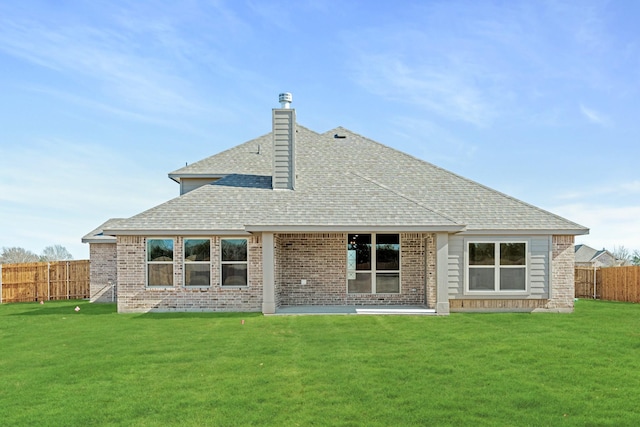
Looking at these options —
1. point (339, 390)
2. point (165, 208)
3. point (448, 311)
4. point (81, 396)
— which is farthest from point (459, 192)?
point (81, 396)

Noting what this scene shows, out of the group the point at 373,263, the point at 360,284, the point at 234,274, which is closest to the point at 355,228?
the point at 373,263

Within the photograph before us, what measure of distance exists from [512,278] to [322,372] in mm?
9579

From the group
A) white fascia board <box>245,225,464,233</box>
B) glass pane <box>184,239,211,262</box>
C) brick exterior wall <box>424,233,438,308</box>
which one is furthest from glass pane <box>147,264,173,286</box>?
brick exterior wall <box>424,233,438,308</box>

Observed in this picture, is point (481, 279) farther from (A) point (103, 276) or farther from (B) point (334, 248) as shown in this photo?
(A) point (103, 276)

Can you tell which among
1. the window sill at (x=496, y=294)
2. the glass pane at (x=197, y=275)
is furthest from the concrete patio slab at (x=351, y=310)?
the glass pane at (x=197, y=275)

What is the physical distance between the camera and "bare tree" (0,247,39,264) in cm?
4238

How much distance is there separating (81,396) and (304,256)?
32.8 ft

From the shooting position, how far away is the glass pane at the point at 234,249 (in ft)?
51.1

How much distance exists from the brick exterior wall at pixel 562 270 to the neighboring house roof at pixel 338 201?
48 cm

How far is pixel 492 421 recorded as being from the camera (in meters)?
6.11

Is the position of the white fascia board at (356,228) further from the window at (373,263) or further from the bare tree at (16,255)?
the bare tree at (16,255)

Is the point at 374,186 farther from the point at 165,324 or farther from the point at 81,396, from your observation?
the point at 81,396

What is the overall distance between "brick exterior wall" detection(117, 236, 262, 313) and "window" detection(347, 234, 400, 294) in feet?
10.9

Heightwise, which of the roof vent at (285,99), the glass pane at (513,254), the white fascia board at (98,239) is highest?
the roof vent at (285,99)
